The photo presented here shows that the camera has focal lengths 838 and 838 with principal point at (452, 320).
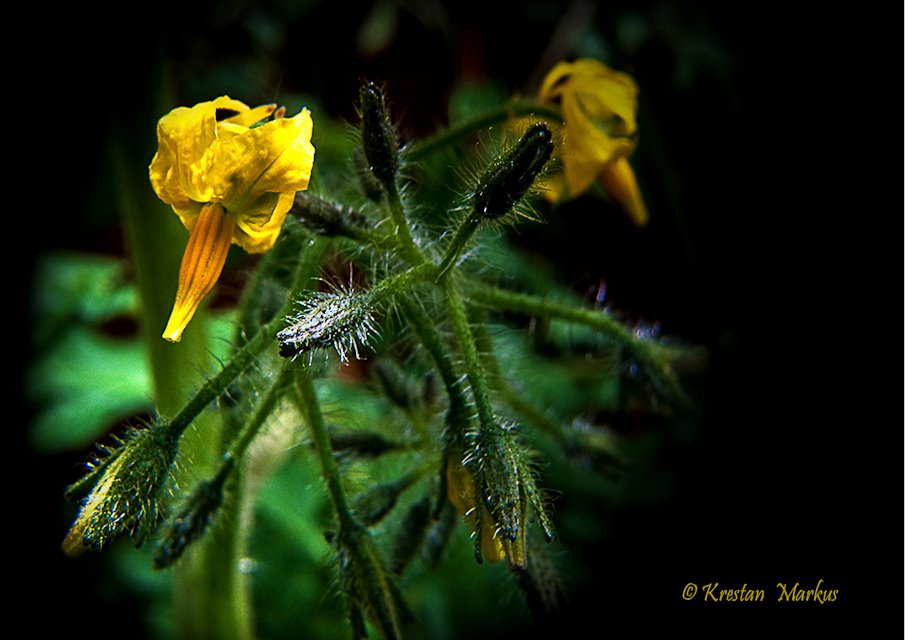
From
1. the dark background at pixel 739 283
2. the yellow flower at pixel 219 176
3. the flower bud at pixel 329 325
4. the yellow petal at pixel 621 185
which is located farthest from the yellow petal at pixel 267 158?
the dark background at pixel 739 283

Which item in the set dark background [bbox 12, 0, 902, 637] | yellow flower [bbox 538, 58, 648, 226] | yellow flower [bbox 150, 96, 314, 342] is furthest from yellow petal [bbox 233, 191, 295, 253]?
dark background [bbox 12, 0, 902, 637]

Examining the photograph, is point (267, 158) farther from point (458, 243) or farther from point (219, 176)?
point (458, 243)

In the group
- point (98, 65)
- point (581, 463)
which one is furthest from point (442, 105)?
point (581, 463)

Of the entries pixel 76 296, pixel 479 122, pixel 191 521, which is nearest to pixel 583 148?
pixel 479 122

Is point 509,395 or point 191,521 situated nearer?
point 191,521

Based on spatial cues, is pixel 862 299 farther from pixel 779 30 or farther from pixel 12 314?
pixel 12 314

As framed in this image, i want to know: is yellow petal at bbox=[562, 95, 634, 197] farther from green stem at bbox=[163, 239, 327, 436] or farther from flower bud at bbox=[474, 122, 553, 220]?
green stem at bbox=[163, 239, 327, 436]
